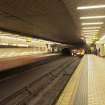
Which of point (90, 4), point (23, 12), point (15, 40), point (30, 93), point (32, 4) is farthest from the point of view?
point (15, 40)

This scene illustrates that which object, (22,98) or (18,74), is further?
(18,74)

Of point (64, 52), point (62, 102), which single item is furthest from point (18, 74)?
point (64, 52)

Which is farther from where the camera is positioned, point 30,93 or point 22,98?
point 30,93

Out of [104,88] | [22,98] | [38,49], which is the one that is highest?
[38,49]

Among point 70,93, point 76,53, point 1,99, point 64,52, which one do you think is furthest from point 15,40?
point 76,53

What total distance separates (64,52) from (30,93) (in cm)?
2524

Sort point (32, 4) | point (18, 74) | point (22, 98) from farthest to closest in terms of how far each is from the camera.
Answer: point (18, 74) → point (22, 98) → point (32, 4)

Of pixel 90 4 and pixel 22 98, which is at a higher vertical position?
pixel 90 4

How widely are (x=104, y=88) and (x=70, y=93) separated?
4.38ft

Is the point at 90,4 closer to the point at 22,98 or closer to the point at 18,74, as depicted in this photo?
the point at 22,98

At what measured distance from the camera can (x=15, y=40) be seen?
12211 mm

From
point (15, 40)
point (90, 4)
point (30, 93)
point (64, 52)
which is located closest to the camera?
point (90, 4)

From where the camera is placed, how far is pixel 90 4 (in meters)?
6.35

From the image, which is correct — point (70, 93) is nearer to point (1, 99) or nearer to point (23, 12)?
point (1, 99)
